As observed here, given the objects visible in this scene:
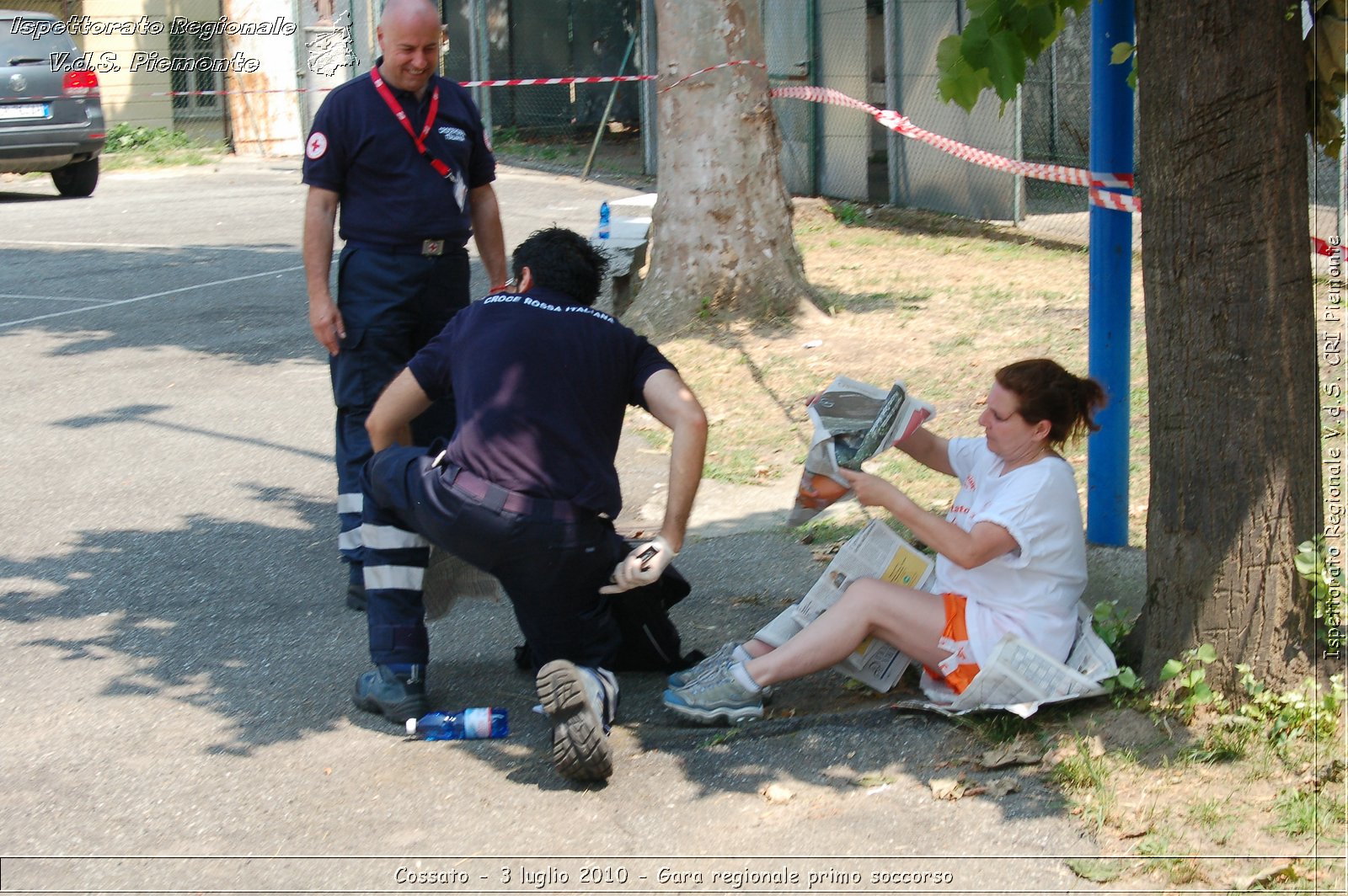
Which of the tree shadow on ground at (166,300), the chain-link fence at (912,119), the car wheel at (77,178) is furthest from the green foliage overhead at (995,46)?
the car wheel at (77,178)

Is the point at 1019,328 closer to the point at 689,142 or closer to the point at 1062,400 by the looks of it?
the point at 689,142

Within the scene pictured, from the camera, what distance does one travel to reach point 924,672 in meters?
3.99

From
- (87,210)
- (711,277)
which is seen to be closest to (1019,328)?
(711,277)

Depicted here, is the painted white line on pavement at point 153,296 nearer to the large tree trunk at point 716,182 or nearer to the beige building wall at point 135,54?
the large tree trunk at point 716,182

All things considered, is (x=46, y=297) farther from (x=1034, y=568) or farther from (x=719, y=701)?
(x=1034, y=568)

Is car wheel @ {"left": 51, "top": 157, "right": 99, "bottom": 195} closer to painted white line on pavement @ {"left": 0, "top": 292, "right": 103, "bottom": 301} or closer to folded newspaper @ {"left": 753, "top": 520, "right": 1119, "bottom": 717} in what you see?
painted white line on pavement @ {"left": 0, "top": 292, "right": 103, "bottom": 301}

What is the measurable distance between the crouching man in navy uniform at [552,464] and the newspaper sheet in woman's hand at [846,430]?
36 cm

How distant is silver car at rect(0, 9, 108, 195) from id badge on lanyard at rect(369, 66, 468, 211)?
1214 cm

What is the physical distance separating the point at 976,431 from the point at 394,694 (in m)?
3.48

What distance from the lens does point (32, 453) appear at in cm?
693

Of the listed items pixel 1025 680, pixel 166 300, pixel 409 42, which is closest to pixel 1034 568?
pixel 1025 680

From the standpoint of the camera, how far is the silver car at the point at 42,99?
50.4 ft

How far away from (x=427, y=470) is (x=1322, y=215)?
8323 mm

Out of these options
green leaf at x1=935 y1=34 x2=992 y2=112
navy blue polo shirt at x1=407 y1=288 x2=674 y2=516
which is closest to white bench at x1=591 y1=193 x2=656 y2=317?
navy blue polo shirt at x1=407 y1=288 x2=674 y2=516
